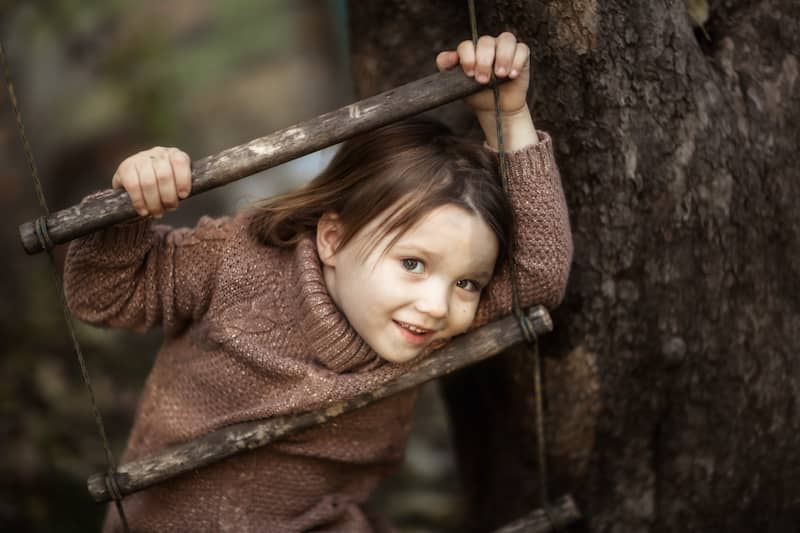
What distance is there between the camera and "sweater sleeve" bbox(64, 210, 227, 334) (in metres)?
1.64

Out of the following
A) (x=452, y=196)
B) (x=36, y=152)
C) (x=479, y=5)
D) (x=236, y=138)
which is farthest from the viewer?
(x=236, y=138)

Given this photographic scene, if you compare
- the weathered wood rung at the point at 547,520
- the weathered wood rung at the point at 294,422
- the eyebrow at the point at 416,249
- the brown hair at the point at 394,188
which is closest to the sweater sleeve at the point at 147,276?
the brown hair at the point at 394,188

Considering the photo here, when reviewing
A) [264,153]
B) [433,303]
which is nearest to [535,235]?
[433,303]

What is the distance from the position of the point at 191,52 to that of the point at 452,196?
512 centimetres

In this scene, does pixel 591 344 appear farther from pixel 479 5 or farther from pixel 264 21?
pixel 264 21

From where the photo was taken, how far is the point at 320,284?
66.8 inches

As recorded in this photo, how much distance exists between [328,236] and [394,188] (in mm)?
183

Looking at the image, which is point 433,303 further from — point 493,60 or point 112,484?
point 112,484

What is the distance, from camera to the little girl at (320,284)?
1.57 meters

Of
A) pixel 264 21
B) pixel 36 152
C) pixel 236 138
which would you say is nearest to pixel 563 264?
pixel 36 152

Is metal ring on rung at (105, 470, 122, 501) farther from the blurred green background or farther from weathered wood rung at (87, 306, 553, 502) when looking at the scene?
the blurred green background

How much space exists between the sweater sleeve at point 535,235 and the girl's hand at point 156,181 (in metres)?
0.58

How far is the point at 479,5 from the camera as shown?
1.82 m

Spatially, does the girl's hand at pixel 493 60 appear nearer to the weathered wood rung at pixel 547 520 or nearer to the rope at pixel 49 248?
the rope at pixel 49 248
